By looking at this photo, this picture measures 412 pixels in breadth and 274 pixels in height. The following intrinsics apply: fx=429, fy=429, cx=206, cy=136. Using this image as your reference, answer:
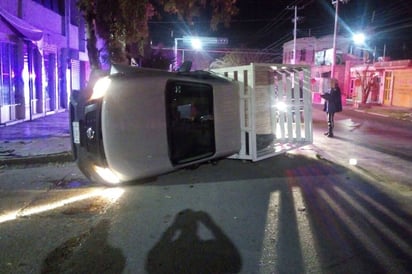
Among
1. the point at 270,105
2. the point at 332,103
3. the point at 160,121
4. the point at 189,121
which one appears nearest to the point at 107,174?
the point at 160,121

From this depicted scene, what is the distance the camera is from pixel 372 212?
18.7 feet

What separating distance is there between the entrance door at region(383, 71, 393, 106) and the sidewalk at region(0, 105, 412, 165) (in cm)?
2612

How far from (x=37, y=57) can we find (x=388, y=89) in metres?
26.5

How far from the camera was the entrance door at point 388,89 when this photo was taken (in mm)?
32875

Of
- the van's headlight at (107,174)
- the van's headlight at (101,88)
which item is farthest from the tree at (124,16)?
the van's headlight at (107,174)

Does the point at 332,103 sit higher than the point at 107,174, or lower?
higher

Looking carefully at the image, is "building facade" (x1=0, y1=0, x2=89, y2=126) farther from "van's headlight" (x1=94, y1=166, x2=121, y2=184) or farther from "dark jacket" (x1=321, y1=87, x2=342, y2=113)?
"van's headlight" (x1=94, y1=166, x2=121, y2=184)

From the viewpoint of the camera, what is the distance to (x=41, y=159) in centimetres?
868

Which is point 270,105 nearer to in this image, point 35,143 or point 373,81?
point 35,143

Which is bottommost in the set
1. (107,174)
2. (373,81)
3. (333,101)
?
(107,174)

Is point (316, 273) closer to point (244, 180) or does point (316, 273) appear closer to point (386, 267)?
point (386, 267)

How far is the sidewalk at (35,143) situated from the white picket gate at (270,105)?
368 cm

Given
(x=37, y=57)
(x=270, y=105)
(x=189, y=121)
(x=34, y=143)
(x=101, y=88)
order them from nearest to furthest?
(x=101, y=88)
(x=189, y=121)
(x=270, y=105)
(x=34, y=143)
(x=37, y=57)

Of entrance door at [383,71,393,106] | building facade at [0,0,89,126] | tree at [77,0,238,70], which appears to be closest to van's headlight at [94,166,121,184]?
tree at [77,0,238,70]
